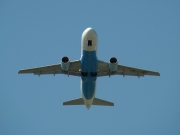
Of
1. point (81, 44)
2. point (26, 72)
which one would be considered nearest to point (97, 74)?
point (81, 44)

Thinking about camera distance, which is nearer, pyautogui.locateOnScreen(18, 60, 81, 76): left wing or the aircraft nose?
the aircraft nose

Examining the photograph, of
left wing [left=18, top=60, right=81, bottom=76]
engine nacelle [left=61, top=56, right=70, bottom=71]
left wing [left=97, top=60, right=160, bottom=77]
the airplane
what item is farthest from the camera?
left wing [left=97, top=60, right=160, bottom=77]

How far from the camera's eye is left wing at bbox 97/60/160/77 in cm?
4003

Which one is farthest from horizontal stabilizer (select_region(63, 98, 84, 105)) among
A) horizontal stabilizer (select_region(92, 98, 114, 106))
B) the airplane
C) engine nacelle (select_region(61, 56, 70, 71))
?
engine nacelle (select_region(61, 56, 70, 71))

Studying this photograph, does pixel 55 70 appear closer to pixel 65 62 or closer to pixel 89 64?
pixel 65 62

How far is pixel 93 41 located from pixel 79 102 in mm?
9963

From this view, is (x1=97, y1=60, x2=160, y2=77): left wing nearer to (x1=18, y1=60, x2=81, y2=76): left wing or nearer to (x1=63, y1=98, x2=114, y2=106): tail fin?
(x1=18, y1=60, x2=81, y2=76): left wing

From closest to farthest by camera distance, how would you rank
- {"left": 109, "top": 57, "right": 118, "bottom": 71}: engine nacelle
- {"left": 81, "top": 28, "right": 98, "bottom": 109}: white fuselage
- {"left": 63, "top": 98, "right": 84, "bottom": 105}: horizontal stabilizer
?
{"left": 81, "top": 28, "right": 98, "bottom": 109}: white fuselage → {"left": 109, "top": 57, "right": 118, "bottom": 71}: engine nacelle → {"left": 63, "top": 98, "right": 84, "bottom": 105}: horizontal stabilizer

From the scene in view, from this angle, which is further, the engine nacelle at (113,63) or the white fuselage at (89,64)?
the engine nacelle at (113,63)

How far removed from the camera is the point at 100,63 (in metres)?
39.8

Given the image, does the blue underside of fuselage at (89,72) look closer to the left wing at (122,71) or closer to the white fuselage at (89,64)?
the white fuselage at (89,64)

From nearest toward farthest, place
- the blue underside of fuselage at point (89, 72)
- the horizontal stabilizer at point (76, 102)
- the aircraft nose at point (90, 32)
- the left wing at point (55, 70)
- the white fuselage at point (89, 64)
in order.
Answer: the aircraft nose at point (90, 32) → the white fuselage at point (89, 64) → the blue underside of fuselage at point (89, 72) → the left wing at point (55, 70) → the horizontal stabilizer at point (76, 102)

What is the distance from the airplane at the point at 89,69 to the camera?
3681 centimetres

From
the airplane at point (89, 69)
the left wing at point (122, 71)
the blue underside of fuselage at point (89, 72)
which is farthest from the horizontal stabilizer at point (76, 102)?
the left wing at point (122, 71)
